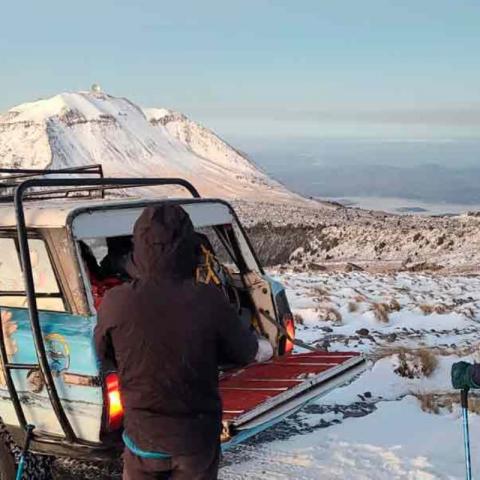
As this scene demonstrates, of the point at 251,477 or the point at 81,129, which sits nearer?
the point at 251,477

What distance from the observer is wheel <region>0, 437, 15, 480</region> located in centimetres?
471

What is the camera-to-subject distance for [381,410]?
691 centimetres

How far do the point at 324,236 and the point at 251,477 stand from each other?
28.4m

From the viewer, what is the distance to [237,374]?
5.42 metres

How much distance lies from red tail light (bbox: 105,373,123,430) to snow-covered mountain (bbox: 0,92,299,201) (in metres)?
58.0

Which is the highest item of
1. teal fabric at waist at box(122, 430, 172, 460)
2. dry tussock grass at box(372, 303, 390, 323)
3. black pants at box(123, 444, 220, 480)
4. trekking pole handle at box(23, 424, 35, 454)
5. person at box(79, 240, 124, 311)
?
person at box(79, 240, 124, 311)

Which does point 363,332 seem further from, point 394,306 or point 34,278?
point 34,278

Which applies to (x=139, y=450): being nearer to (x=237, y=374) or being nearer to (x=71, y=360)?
(x=71, y=360)

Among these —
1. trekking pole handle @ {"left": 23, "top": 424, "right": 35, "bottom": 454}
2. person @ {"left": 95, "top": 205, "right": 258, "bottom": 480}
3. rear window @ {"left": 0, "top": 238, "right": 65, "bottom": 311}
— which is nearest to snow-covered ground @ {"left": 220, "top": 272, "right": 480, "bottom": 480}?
trekking pole handle @ {"left": 23, "top": 424, "right": 35, "bottom": 454}

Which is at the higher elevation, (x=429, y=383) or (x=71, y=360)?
(x=71, y=360)

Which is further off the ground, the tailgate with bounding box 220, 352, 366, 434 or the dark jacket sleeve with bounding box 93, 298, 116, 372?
the dark jacket sleeve with bounding box 93, 298, 116, 372

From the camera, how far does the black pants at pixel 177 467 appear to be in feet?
10.1

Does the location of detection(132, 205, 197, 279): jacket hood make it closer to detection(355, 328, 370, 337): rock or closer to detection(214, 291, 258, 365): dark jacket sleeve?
detection(214, 291, 258, 365): dark jacket sleeve

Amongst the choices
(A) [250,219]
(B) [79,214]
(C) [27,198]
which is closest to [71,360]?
(B) [79,214]
